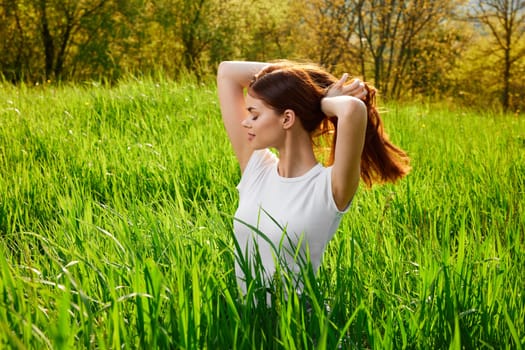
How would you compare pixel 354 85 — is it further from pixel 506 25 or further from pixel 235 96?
pixel 506 25

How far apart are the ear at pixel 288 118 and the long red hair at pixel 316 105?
0.02m

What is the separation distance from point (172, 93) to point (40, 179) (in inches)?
123

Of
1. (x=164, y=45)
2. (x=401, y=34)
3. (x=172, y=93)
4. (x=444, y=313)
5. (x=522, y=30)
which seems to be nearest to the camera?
(x=444, y=313)

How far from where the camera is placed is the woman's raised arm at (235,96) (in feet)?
7.61

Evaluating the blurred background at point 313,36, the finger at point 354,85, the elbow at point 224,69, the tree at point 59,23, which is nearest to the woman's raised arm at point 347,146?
the finger at point 354,85

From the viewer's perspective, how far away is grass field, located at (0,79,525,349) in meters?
1.47

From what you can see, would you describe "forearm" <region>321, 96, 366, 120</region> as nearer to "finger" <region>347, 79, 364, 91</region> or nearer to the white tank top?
"finger" <region>347, 79, 364, 91</region>

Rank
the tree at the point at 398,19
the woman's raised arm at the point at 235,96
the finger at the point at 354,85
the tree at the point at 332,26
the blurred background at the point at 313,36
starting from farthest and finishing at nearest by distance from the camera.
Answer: the tree at the point at 332,26 < the blurred background at the point at 313,36 < the tree at the point at 398,19 < the woman's raised arm at the point at 235,96 < the finger at the point at 354,85

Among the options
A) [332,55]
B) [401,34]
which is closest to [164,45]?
[332,55]

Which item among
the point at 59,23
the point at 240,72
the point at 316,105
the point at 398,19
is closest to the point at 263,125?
the point at 316,105

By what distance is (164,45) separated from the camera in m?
28.9

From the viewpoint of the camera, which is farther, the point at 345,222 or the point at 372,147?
the point at 345,222

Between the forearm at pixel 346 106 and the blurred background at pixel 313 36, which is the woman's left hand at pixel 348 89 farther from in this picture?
the blurred background at pixel 313 36

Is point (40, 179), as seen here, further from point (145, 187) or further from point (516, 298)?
point (516, 298)
